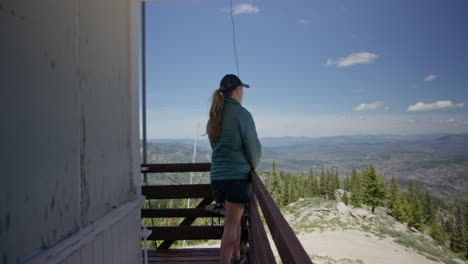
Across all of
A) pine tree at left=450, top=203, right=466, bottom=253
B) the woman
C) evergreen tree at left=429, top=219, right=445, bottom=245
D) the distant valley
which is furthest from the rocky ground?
the distant valley

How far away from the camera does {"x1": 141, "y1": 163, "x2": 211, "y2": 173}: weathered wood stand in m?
2.82

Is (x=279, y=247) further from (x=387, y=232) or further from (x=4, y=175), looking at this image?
(x=387, y=232)

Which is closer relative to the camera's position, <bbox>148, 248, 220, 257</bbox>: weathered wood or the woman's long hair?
the woman's long hair

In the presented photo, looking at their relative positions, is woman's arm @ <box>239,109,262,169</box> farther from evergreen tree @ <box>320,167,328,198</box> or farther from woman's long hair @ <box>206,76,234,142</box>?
evergreen tree @ <box>320,167,328,198</box>

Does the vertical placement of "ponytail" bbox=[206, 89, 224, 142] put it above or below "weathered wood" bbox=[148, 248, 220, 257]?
above

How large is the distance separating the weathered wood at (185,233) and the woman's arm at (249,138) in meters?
1.22

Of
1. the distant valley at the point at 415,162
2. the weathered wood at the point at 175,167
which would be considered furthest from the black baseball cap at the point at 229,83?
the distant valley at the point at 415,162

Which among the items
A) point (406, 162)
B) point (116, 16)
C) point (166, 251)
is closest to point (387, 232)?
point (166, 251)

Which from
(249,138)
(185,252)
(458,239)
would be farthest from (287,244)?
(458,239)

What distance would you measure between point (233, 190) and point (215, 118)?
0.48m

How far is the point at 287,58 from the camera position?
158 metres

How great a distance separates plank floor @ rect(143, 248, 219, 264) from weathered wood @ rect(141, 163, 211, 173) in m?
0.80

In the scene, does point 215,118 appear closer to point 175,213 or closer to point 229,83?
point 229,83

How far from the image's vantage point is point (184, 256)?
267 cm
